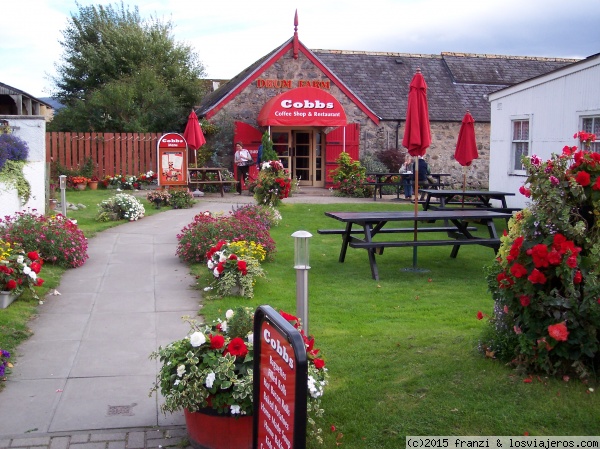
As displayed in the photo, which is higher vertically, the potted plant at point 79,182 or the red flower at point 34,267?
the potted plant at point 79,182

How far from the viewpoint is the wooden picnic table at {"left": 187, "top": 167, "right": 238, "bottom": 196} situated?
23.0m

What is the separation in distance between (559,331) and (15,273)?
20.1 feet

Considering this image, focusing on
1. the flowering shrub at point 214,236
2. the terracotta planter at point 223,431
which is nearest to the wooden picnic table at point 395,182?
the flowering shrub at point 214,236

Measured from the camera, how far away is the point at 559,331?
485 centimetres

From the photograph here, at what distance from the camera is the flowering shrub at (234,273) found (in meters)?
8.68

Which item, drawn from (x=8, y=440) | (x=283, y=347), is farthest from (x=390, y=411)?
(x=8, y=440)

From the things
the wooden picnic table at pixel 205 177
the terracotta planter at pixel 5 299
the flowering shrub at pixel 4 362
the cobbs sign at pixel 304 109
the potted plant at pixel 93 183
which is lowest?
the flowering shrub at pixel 4 362

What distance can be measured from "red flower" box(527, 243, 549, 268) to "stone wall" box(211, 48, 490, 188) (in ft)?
69.5

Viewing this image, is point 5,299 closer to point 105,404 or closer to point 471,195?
point 105,404

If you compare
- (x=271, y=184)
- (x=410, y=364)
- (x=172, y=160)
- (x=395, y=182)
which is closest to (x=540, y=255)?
(x=410, y=364)

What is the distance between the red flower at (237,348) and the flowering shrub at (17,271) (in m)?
4.26

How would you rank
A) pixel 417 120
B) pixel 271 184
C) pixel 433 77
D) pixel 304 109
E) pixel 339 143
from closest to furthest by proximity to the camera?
pixel 417 120 → pixel 271 184 → pixel 304 109 → pixel 339 143 → pixel 433 77

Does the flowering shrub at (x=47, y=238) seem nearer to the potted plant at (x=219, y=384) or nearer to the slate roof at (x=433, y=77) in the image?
the potted plant at (x=219, y=384)

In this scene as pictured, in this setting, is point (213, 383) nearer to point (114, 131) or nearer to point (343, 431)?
point (343, 431)
